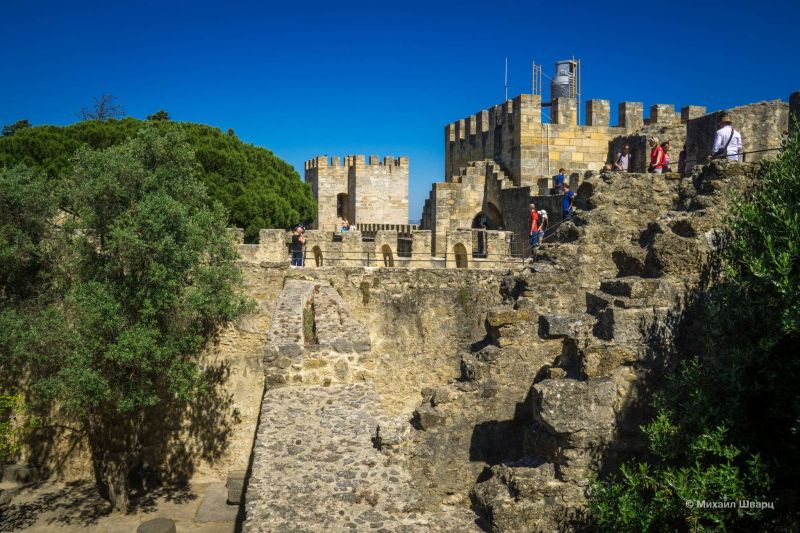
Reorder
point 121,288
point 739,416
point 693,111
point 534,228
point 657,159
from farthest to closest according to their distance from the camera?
point 693,111 → point 534,228 → point 121,288 → point 657,159 → point 739,416

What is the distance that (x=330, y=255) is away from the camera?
60.3 ft

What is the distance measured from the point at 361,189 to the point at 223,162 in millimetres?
18648

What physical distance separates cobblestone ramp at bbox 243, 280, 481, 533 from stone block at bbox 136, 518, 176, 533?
195 inches

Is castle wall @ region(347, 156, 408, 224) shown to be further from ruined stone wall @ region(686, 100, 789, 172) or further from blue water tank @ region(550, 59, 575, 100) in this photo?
ruined stone wall @ region(686, 100, 789, 172)

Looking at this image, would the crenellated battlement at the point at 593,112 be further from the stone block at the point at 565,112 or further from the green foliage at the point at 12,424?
the green foliage at the point at 12,424

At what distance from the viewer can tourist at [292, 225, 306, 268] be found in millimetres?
17953

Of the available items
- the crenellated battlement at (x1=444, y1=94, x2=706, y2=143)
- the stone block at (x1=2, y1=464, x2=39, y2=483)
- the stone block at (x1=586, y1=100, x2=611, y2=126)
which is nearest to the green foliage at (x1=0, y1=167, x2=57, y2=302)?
the stone block at (x1=2, y1=464, x2=39, y2=483)

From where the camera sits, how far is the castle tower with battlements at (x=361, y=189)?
47.2m

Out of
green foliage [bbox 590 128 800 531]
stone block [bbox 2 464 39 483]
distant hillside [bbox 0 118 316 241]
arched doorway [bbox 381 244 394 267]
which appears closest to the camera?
green foliage [bbox 590 128 800 531]

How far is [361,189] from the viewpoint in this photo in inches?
1855

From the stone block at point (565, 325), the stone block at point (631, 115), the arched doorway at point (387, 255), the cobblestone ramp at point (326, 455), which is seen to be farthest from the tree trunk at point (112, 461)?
the stone block at point (631, 115)

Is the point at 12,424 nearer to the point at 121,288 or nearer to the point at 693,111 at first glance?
the point at 121,288

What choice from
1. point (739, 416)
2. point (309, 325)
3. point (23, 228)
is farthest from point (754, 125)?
point (23, 228)

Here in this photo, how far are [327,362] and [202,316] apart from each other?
5517 mm
